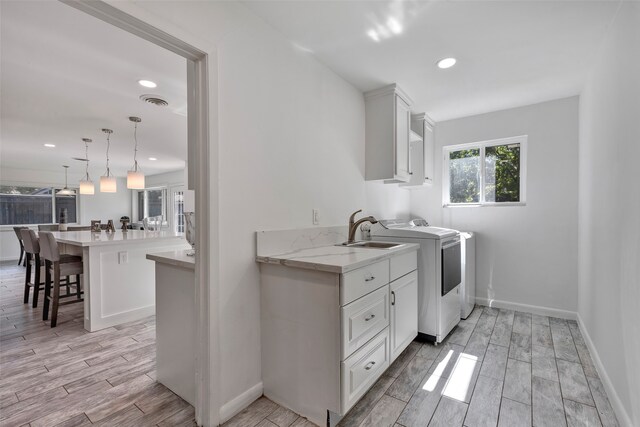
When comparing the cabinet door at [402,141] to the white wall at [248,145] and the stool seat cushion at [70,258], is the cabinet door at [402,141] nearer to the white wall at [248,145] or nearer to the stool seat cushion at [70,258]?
the white wall at [248,145]

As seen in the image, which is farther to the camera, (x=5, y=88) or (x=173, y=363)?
(x=5, y=88)

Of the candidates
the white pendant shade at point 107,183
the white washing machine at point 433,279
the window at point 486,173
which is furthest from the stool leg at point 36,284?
the window at point 486,173

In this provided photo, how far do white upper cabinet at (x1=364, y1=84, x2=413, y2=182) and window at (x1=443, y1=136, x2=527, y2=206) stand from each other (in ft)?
3.76

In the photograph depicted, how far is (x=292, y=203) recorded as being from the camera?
2.01 metres

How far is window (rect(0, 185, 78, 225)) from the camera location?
278 inches

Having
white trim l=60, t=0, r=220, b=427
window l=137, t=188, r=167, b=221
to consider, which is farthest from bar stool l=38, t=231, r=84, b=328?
window l=137, t=188, r=167, b=221

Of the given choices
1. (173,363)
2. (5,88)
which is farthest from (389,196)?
(5,88)

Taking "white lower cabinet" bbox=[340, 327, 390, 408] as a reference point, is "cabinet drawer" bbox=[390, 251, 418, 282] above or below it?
above

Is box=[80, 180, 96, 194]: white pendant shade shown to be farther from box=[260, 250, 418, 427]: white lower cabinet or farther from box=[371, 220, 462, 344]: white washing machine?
box=[371, 220, 462, 344]: white washing machine

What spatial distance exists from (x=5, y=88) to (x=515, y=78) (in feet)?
15.2

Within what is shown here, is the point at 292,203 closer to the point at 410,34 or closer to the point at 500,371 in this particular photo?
the point at 410,34

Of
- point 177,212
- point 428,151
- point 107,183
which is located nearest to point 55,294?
point 107,183

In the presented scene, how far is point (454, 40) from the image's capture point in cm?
197

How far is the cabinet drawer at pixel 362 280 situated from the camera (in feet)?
4.81
